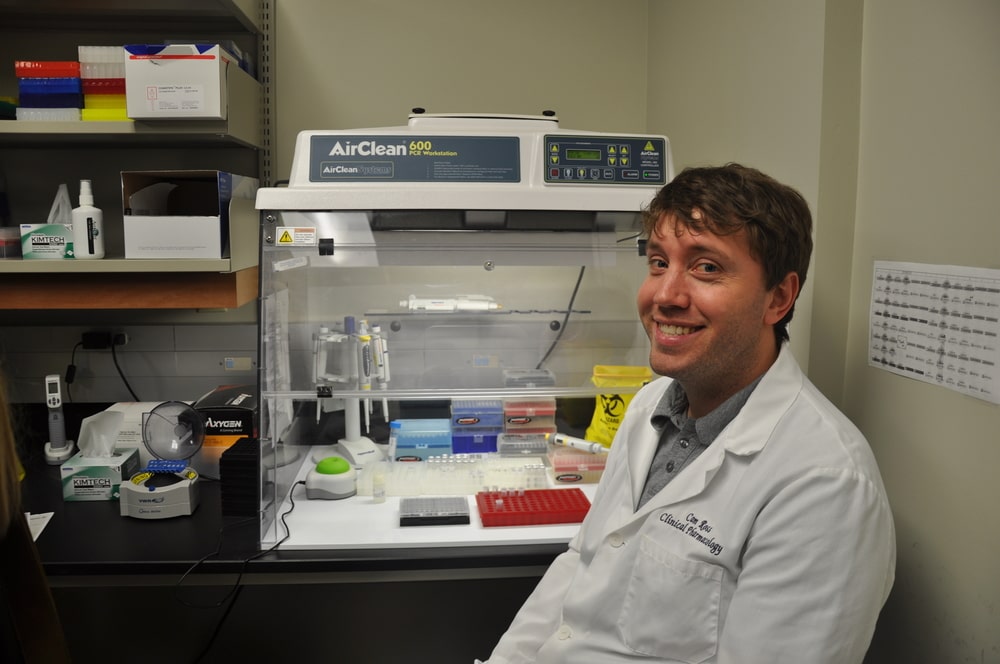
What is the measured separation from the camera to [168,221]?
1.93 m

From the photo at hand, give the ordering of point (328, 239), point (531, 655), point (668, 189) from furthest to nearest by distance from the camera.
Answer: point (328, 239), point (531, 655), point (668, 189)

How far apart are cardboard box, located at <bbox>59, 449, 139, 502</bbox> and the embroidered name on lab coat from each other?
1433 millimetres

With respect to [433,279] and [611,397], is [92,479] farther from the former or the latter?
[611,397]

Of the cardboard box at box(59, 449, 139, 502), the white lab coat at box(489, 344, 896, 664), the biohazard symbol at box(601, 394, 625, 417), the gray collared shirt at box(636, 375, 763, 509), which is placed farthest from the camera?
the biohazard symbol at box(601, 394, 625, 417)

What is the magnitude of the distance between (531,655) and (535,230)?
3.21 feet

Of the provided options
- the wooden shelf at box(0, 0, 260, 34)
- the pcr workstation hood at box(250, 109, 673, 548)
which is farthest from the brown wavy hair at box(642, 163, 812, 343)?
the wooden shelf at box(0, 0, 260, 34)

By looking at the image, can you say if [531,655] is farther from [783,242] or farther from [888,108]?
[888,108]

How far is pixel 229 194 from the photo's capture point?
2.02 metres

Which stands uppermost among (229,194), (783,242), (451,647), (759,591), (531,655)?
(229,194)

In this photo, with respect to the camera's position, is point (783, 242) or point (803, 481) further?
point (783, 242)

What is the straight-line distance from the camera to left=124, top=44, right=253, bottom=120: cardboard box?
1886 mm

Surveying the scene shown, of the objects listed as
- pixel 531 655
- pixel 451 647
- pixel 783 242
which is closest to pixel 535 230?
pixel 783 242

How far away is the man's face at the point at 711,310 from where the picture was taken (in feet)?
3.80

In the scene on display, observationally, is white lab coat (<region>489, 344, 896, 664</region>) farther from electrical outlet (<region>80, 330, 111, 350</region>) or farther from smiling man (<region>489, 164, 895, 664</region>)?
electrical outlet (<region>80, 330, 111, 350</region>)
